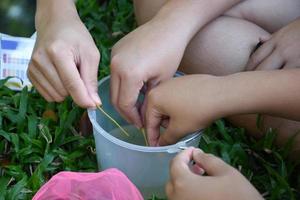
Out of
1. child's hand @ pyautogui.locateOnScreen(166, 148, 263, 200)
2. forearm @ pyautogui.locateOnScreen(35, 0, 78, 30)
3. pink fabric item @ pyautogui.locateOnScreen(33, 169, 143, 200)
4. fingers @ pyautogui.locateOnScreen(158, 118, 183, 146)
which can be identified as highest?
forearm @ pyautogui.locateOnScreen(35, 0, 78, 30)

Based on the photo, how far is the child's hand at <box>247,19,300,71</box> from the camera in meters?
1.14

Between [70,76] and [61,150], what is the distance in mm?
248

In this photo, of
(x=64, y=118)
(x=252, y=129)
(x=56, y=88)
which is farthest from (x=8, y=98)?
(x=252, y=129)

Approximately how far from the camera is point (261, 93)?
3.38 ft

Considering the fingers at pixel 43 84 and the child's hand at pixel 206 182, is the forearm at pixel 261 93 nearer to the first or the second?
the child's hand at pixel 206 182

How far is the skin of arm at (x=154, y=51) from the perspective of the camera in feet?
3.33

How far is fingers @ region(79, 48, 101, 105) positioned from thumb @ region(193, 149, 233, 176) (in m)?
0.22

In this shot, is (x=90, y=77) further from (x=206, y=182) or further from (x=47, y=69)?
(x=206, y=182)

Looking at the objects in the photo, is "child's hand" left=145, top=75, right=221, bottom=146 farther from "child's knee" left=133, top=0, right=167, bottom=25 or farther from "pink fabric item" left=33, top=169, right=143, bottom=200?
"child's knee" left=133, top=0, right=167, bottom=25

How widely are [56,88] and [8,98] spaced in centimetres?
29

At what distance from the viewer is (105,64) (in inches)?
55.1

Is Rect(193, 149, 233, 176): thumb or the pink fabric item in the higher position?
Rect(193, 149, 233, 176): thumb

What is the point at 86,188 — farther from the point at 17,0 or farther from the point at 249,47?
the point at 17,0

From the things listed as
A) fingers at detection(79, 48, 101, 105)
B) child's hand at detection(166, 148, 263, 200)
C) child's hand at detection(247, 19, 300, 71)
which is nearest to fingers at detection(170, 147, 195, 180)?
child's hand at detection(166, 148, 263, 200)
